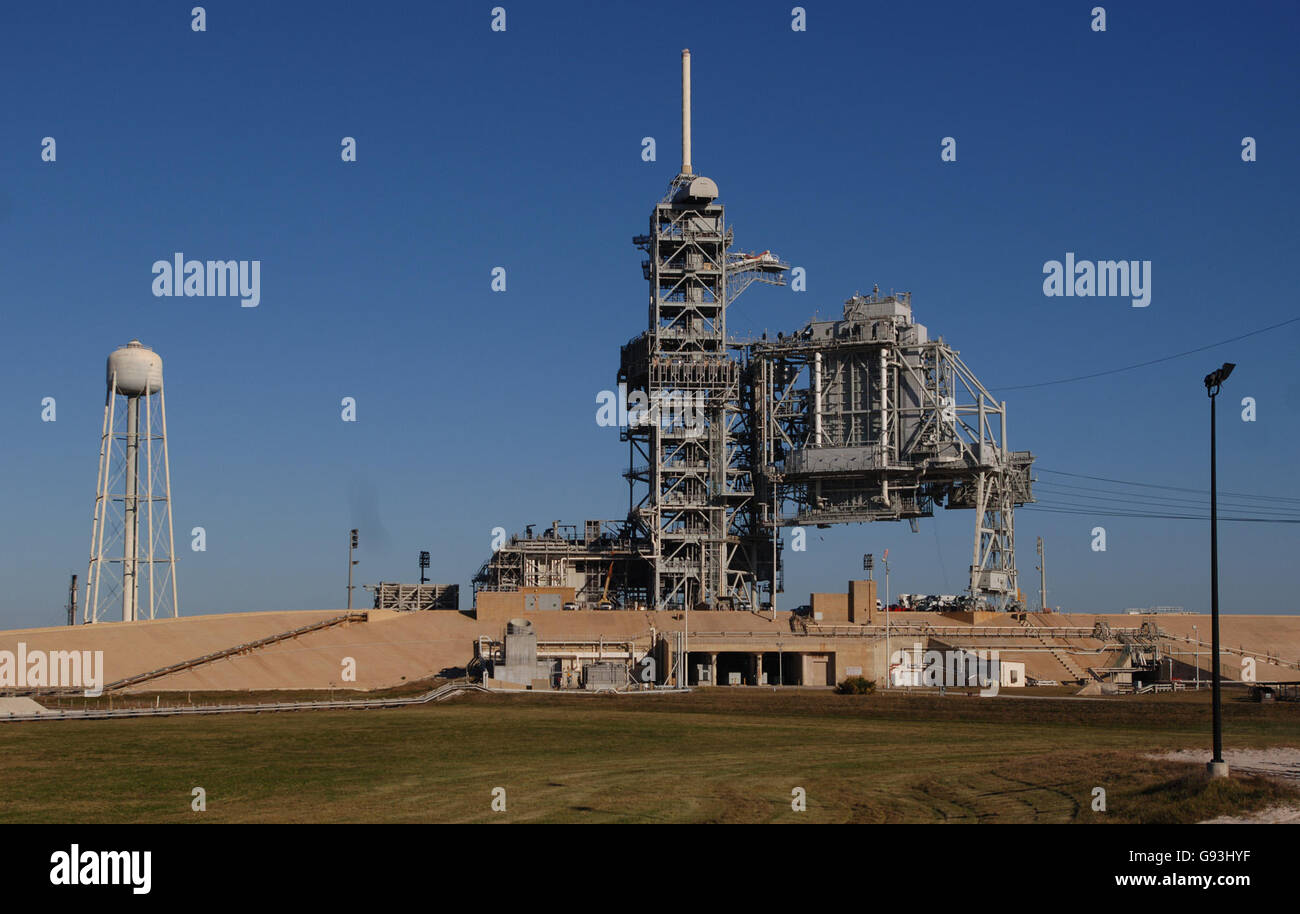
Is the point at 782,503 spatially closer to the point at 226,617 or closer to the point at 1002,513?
the point at 1002,513

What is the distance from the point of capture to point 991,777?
121 feet

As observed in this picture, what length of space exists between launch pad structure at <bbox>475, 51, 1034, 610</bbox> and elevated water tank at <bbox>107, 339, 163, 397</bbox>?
30687 mm

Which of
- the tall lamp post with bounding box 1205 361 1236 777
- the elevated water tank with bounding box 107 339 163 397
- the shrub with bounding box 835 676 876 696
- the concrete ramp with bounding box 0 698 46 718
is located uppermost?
the elevated water tank with bounding box 107 339 163 397

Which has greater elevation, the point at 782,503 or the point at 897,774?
the point at 782,503

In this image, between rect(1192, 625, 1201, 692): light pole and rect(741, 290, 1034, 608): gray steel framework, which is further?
rect(741, 290, 1034, 608): gray steel framework

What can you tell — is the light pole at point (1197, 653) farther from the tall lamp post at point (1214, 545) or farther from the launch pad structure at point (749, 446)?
the tall lamp post at point (1214, 545)

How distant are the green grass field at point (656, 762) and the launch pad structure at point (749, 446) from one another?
35285mm

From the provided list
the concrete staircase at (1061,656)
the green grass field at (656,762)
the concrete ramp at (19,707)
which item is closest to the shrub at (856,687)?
the green grass field at (656,762)

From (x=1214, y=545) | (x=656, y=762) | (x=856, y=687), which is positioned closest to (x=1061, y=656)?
(x=856, y=687)

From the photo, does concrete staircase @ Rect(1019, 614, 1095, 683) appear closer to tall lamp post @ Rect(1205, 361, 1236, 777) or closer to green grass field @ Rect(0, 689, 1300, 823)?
green grass field @ Rect(0, 689, 1300, 823)

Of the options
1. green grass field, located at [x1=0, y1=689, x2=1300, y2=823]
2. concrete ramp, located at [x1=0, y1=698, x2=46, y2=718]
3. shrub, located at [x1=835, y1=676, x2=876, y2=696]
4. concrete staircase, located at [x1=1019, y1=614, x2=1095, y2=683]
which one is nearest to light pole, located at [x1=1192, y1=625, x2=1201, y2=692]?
concrete staircase, located at [x1=1019, y1=614, x2=1095, y2=683]

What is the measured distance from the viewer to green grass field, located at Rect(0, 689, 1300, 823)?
103 ft
